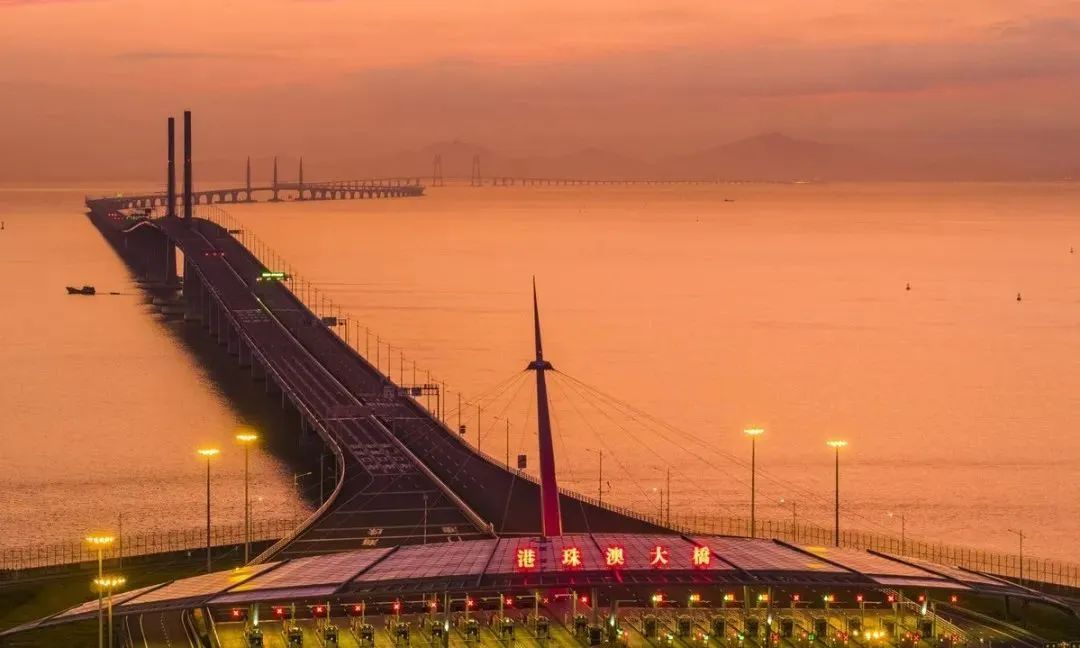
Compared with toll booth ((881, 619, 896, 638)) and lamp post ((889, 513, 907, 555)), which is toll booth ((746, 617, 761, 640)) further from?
lamp post ((889, 513, 907, 555))

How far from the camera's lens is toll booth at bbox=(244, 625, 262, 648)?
3962 cm

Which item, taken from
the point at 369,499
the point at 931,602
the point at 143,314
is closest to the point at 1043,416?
the point at 369,499

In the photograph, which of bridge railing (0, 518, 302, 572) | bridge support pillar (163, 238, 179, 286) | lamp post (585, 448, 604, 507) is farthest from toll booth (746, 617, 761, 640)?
bridge support pillar (163, 238, 179, 286)

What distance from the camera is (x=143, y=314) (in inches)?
5487

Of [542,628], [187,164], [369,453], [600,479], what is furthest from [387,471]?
[187,164]

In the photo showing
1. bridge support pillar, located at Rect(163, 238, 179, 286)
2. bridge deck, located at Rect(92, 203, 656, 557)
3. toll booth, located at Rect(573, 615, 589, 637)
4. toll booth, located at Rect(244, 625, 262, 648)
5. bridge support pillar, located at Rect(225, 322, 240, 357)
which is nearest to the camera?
toll booth, located at Rect(244, 625, 262, 648)

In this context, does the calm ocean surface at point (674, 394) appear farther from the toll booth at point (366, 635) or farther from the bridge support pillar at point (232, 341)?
the toll booth at point (366, 635)

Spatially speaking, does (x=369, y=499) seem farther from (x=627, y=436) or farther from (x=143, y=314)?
(x=143, y=314)

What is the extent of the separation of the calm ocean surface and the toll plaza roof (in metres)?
19.3

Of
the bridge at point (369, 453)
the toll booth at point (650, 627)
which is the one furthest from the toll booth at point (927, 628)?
the bridge at point (369, 453)

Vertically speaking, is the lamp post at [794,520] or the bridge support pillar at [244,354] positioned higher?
the bridge support pillar at [244,354]

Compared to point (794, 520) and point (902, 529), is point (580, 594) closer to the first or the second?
point (794, 520)

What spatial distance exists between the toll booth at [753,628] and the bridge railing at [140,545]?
69.3ft

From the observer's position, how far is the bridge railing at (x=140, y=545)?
55.6m
